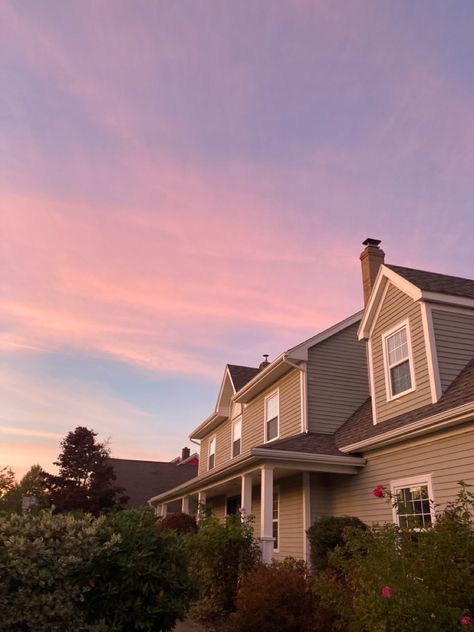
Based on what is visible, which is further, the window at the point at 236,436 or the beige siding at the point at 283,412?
the window at the point at 236,436

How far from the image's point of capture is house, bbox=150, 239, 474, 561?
29.8 ft

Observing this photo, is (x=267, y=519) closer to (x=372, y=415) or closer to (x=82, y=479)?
(x=372, y=415)

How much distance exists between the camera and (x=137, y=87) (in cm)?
1197

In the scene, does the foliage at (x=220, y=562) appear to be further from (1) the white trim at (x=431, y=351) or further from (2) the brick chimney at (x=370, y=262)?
(2) the brick chimney at (x=370, y=262)

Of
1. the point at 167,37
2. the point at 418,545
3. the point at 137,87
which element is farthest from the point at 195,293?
the point at 418,545

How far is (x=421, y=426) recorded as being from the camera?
355 inches

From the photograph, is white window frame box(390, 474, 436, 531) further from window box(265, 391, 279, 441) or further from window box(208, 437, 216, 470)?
window box(208, 437, 216, 470)

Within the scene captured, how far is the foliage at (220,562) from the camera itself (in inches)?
392

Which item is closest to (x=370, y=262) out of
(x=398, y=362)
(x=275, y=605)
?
(x=398, y=362)

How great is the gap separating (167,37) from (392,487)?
11.1 m

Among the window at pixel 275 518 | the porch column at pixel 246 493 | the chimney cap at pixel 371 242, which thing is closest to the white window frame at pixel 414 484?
the porch column at pixel 246 493

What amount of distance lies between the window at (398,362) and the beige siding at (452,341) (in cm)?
75

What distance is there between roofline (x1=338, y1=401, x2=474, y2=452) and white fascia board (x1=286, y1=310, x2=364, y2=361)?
3.40 m

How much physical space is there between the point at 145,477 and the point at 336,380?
23.0 metres
